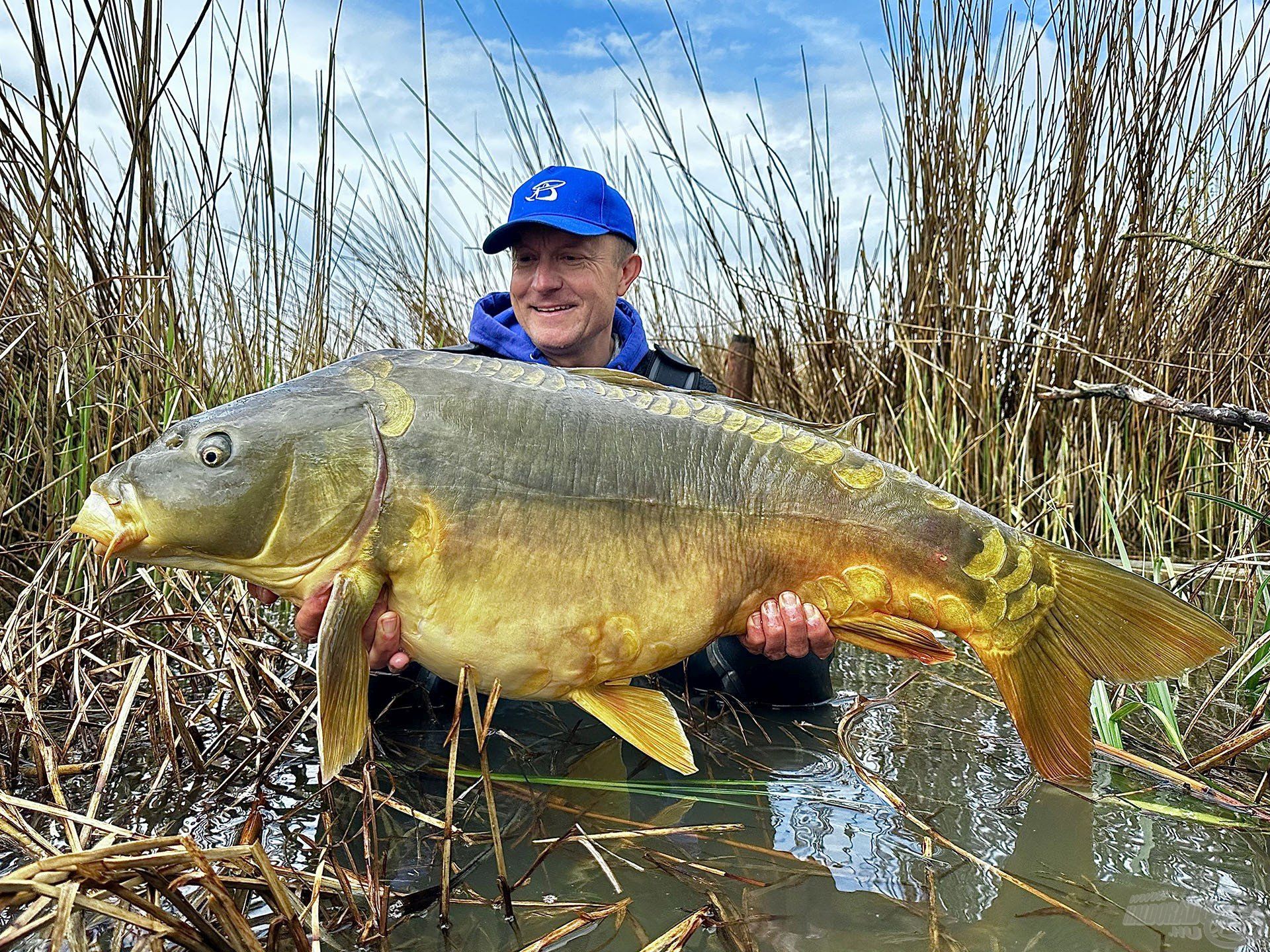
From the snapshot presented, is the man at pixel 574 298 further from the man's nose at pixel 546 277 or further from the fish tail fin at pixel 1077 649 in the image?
the fish tail fin at pixel 1077 649

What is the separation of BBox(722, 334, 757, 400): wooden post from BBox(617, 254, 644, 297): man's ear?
161 centimetres

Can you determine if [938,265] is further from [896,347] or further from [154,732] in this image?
[154,732]

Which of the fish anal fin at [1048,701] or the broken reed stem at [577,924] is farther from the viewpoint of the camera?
the fish anal fin at [1048,701]

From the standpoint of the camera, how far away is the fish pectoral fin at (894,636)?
6.10 feet

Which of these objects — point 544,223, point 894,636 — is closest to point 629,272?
point 544,223

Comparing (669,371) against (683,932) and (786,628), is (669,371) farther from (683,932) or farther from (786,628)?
(683,932)

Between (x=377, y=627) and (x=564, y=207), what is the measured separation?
72.2 inches

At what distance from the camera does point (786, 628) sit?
198 cm

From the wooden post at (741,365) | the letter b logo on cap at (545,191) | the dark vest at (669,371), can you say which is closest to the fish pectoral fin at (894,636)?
the dark vest at (669,371)

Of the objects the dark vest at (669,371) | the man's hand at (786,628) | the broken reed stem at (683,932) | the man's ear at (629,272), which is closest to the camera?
the broken reed stem at (683,932)

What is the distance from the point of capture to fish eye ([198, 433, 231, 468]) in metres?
1.63

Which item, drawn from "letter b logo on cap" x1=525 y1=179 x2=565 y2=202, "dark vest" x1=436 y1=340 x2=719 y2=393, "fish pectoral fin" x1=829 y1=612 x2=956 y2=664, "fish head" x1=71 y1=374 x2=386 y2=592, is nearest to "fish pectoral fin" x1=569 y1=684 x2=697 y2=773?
"fish pectoral fin" x1=829 y1=612 x2=956 y2=664

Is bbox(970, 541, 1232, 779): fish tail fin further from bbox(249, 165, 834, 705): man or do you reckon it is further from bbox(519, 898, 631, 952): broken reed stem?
bbox(249, 165, 834, 705): man

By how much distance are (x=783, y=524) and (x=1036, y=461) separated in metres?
3.00
